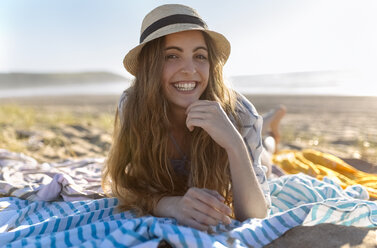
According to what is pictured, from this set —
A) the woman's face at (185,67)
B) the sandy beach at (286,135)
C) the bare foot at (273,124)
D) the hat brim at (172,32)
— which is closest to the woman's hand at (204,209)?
the woman's face at (185,67)

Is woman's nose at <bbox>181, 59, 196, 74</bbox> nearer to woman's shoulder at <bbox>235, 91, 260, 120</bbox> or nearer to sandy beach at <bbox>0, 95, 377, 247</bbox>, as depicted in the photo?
woman's shoulder at <bbox>235, 91, 260, 120</bbox>

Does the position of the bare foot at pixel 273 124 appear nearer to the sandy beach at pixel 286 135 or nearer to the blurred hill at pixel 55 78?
the sandy beach at pixel 286 135

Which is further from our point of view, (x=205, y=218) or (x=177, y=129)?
(x=177, y=129)

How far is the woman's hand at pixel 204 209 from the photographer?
1.59 meters

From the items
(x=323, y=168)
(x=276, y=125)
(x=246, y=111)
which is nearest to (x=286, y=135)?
(x=276, y=125)

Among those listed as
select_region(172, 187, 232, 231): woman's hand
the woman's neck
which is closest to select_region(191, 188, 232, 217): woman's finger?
select_region(172, 187, 232, 231): woman's hand

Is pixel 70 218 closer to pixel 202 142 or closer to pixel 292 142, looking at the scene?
pixel 202 142

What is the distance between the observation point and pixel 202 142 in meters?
2.07

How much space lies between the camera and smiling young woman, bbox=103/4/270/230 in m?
1.84

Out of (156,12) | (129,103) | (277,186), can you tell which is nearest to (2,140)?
(129,103)

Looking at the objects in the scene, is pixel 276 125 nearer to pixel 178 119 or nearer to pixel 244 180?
pixel 178 119

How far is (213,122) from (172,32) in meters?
0.56

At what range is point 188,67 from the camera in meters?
1.93

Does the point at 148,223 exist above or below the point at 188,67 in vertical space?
below
